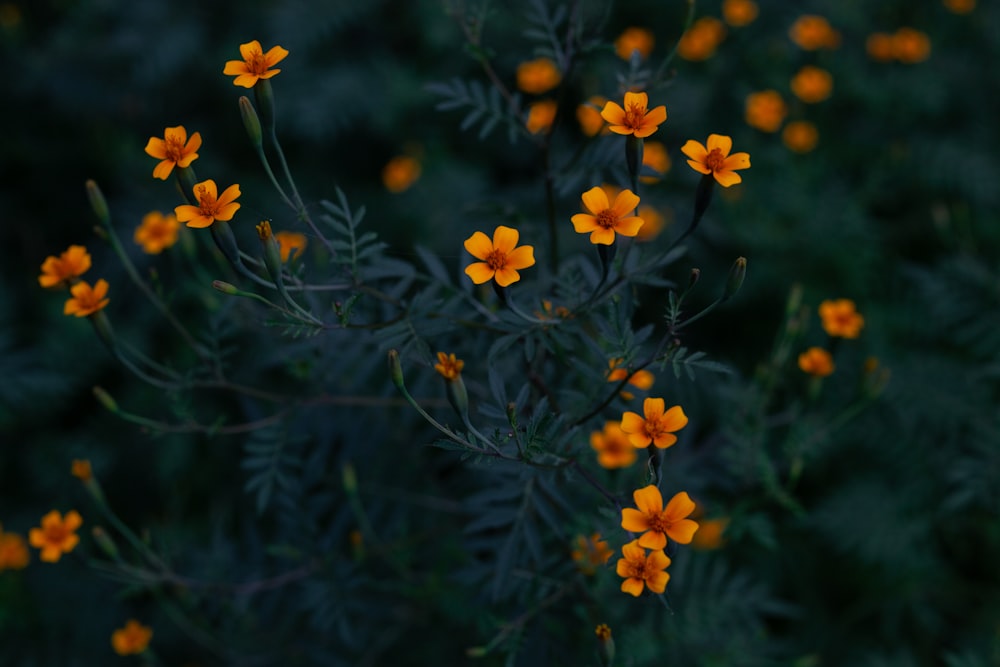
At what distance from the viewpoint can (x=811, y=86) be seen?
3.12 meters

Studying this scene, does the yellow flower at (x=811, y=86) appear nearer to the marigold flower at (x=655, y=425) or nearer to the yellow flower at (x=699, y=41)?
the yellow flower at (x=699, y=41)

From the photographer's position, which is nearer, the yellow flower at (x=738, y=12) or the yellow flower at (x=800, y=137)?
the yellow flower at (x=800, y=137)

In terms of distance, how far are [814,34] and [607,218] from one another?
8.20 feet

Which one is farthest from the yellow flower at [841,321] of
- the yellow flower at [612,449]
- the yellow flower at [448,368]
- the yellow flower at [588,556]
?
the yellow flower at [448,368]

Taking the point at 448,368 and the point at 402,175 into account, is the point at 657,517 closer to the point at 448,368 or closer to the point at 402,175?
the point at 448,368

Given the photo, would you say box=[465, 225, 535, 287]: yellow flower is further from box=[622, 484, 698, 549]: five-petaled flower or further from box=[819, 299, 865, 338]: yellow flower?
box=[819, 299, 865, 338]: yellow flower

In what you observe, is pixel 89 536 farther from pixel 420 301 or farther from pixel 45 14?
pixel 45 14

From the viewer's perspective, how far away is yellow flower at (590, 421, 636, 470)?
5.07ft

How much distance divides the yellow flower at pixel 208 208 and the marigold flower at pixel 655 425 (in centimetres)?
66

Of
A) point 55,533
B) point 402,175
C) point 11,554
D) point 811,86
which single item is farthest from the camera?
point 811,86

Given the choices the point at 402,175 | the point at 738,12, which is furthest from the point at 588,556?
the point at 738,12

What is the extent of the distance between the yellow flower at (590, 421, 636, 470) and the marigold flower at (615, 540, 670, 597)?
0.37 m

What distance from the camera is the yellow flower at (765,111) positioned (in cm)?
297

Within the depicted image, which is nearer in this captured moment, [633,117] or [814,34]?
[633,117]
